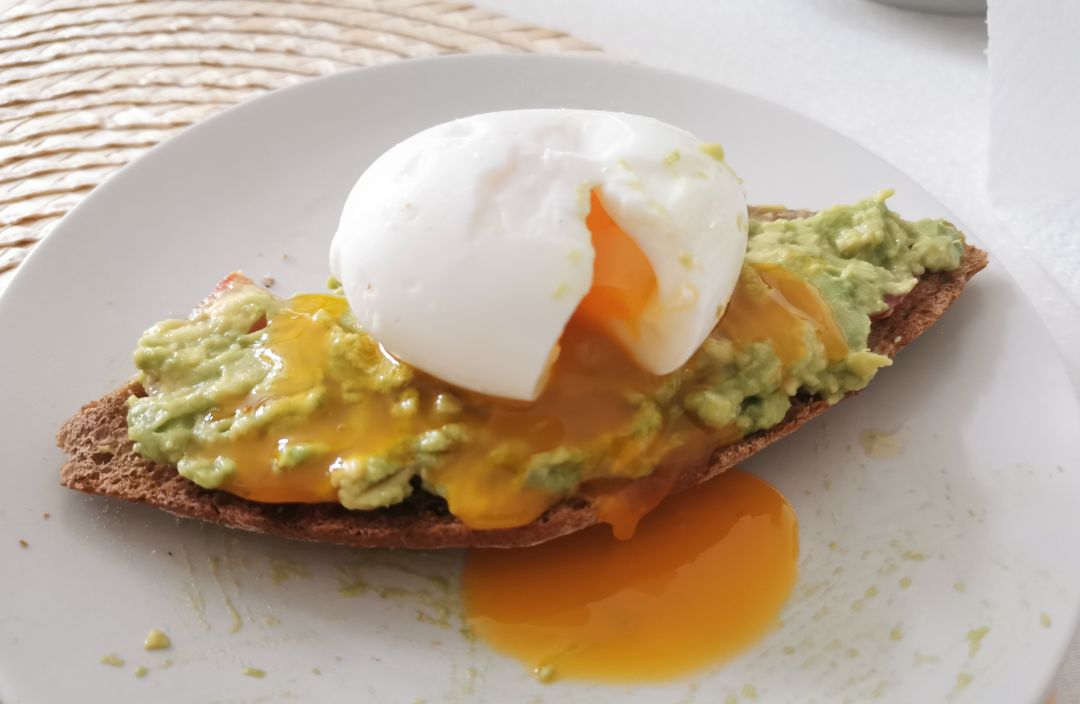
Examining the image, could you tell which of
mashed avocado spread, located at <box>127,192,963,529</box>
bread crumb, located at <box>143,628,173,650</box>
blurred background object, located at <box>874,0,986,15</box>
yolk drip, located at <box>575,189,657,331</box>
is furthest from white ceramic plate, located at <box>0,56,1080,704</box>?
blurred background object, located at <box>874,0,986,15</box>

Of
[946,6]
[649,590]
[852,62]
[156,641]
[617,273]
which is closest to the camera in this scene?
[156,641]

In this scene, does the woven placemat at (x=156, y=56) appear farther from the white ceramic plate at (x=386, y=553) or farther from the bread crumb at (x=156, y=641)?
the bread crumb at (x=156, y=641)

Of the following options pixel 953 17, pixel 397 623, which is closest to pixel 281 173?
pixel 397 623

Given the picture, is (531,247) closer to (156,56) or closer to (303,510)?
(303,510)

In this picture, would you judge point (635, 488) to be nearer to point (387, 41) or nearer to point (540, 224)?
point (540, 224)

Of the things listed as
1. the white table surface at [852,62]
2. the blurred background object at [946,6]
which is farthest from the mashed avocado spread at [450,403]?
the blurred background object at [946,6]

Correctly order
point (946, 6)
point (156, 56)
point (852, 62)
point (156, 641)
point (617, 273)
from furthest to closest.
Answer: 1. point (946, 6)
2. point (852, 62)
3. point (156, 56)
4. point (617, 273)
5. point (156, 641)

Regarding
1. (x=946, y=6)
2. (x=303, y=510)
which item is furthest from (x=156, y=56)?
(x=946, y=6)
